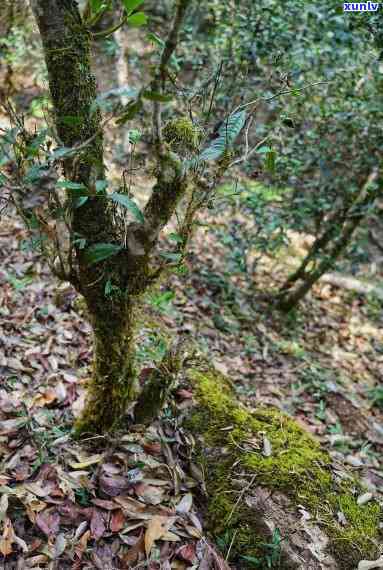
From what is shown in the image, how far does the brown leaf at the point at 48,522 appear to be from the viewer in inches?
80.1

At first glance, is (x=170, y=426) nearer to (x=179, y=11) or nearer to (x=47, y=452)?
(x=47, y=452)

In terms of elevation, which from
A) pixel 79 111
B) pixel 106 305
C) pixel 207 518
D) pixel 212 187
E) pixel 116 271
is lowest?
pixel 207 518

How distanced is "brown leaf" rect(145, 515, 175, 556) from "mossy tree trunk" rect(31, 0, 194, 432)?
65cm

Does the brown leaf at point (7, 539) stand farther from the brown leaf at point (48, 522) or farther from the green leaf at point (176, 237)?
the green leaf at point (176, 237)

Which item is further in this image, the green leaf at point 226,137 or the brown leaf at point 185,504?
the brown leaf at point 185,504

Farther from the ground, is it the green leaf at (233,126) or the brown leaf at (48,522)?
the green leaf at (233,126)

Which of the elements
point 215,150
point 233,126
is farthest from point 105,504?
point 233,126

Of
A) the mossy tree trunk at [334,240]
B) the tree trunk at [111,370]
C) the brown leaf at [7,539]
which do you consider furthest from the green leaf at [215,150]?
the mossy tree trunk at [334,240]

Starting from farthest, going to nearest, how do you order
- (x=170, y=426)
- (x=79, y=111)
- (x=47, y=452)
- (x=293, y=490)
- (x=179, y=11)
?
(x=170, y=426), (x=47, y=452), (x=293, y=490), (x=79, y=111), (x=179, y=11)

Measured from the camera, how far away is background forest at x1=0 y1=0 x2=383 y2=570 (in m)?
1.75

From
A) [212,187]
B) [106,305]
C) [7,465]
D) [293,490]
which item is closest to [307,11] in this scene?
[212,187]

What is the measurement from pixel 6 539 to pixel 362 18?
3433mm

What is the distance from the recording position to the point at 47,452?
2.40 metres

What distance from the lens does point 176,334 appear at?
3791 mm
